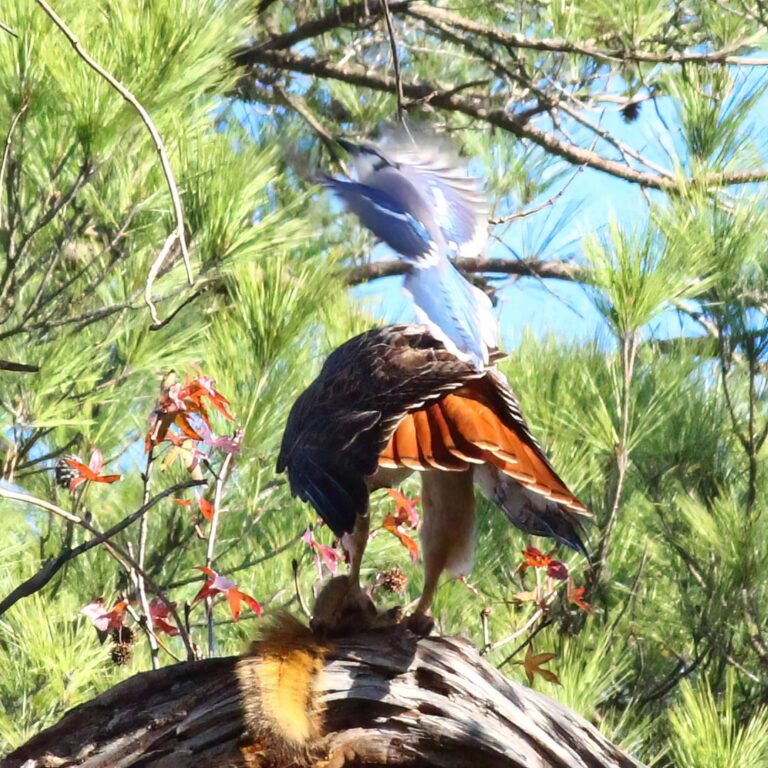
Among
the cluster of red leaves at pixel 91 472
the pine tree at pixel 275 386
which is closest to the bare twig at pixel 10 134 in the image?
the pine tree at pixel 275 386

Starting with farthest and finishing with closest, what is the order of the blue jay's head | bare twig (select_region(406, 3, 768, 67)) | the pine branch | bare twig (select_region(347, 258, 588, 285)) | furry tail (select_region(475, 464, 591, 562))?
the pine branch, bare twig (select_region(347, 258, 588, 285)), bare twig (select_region(406, 3, 768, 67)), furry tail (select_region(475, 464, 591, 562)), the blue jay's head

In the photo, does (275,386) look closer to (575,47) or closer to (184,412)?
(184,412)

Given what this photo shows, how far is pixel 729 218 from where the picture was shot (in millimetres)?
2129

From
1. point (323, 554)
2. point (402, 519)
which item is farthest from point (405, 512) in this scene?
point (323, 554)

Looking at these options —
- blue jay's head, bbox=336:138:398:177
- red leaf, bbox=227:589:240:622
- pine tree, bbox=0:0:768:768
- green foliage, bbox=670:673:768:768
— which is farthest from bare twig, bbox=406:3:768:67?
red leaf, bbox=227:589:240:622

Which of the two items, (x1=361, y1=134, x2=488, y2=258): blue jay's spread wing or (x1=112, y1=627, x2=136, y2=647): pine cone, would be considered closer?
(x1=361, y1=134, x2=488, y2=258): blue jay's spread wing

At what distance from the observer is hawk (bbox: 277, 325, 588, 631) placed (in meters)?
1.40

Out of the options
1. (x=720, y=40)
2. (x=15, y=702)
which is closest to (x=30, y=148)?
(x=15, y=702)

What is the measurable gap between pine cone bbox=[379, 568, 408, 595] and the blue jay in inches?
23.7

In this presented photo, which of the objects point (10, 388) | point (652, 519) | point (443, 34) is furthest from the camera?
point (443, 34)

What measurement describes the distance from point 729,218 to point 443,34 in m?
1.09

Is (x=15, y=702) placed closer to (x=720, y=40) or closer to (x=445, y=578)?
(x=445, y=578)

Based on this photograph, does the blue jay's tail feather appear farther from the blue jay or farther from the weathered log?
the weathered log

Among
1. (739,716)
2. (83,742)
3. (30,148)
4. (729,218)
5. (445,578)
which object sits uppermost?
(729,218)
